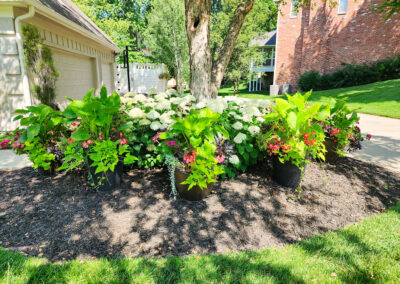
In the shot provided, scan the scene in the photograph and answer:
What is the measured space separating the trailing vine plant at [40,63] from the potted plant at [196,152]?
14.5ft

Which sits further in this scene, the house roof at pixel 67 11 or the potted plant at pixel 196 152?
the house roof at pixel 67 11

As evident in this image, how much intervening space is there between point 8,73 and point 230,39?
4685 mm

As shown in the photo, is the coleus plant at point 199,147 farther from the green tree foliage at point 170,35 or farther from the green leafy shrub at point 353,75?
the green leafy shrub at point 353,75

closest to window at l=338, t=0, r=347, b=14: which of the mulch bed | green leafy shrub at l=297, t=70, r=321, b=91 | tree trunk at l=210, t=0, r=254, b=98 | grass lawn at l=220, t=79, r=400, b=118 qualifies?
green leafy shrub at l=297, t=70, r=321, b=91

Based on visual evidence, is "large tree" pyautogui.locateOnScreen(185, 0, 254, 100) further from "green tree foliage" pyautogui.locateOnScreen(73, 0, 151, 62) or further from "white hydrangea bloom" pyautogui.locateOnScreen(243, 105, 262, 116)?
"green tree foliage" pyautogui.locateOnScreen(73, 0, 151, 62)

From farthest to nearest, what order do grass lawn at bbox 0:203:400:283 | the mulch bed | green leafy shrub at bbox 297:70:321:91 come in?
green leafy shrub at bbox 297:70:321:91 < the mulch bed < grass lawn at bbox 0:203:400:283

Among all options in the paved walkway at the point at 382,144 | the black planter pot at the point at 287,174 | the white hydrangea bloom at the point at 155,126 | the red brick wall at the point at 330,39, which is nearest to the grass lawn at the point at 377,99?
the paved walkway at the point at 382,144

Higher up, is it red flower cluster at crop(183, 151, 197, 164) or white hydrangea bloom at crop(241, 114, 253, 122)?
white hydrangea bloom at crop(241, 114, 253, 122)

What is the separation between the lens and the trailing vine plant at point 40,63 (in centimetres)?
545

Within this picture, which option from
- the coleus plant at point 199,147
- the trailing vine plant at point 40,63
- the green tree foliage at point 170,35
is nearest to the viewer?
the coleus plant at point 199,147

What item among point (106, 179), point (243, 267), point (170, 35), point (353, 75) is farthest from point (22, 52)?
point (353, 75)

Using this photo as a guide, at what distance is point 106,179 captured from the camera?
3049 millimetres

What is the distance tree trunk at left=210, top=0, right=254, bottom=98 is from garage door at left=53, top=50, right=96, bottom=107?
3.88 m

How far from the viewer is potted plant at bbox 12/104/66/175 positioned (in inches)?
121
